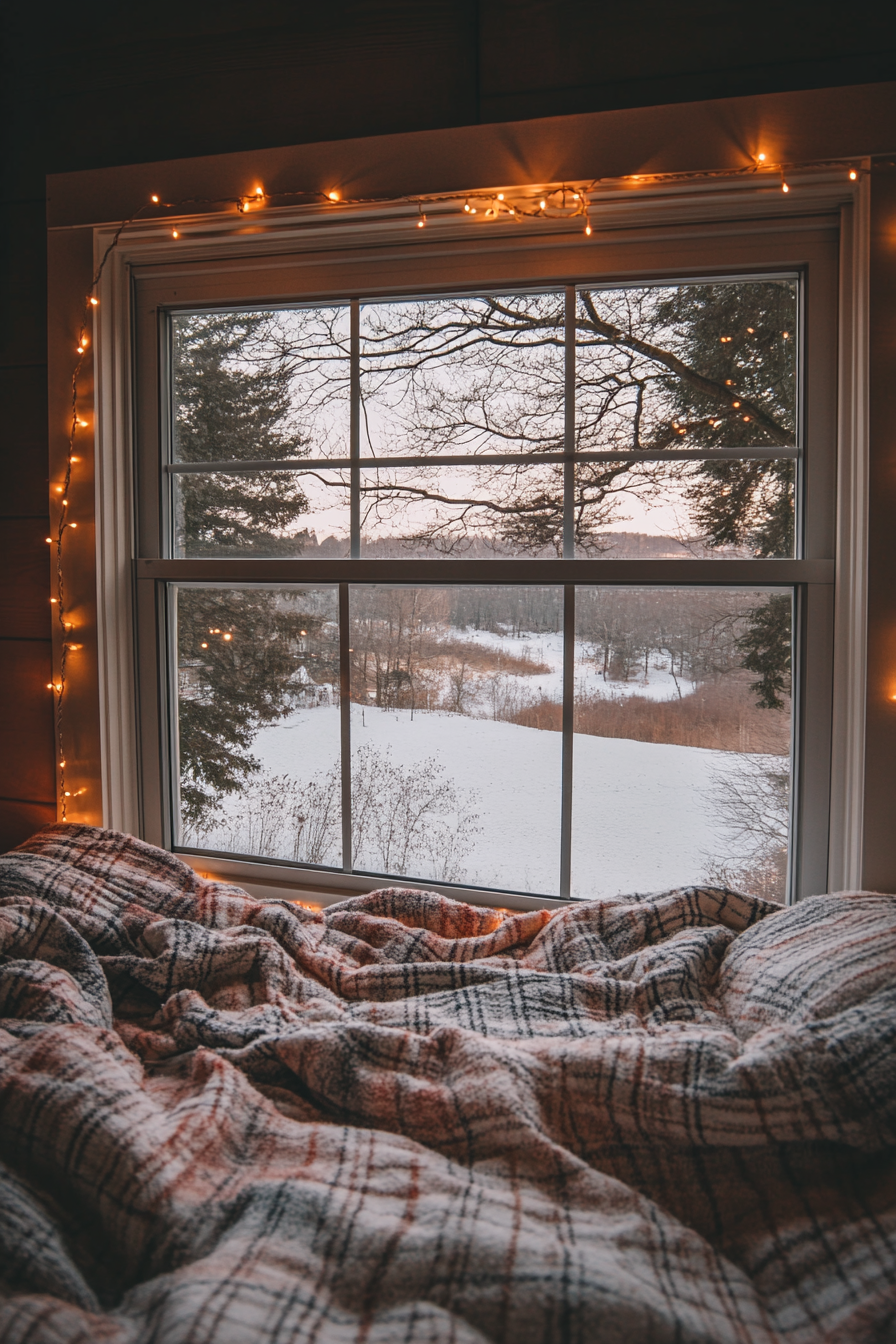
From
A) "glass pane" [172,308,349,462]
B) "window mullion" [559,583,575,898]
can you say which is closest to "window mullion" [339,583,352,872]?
"glass pane" [172,308,349,462]

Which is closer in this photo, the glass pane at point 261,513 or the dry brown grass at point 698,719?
the dry brown grass at point 698,719

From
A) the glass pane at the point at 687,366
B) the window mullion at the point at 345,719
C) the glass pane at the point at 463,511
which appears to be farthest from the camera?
the window mullion at the point at 345,719

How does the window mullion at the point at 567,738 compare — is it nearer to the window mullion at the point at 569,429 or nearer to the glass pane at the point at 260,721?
the window mullion at the point at 569,429

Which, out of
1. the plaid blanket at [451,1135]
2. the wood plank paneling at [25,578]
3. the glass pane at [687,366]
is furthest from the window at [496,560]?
the plaid blanket at [451,1135]

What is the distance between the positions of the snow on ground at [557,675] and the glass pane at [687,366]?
Answer: 0.41 meters

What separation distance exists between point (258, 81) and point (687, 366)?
3.44ft

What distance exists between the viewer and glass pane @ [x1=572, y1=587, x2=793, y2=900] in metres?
1.45

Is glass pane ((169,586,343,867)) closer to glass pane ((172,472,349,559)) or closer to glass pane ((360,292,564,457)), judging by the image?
glass pane ((172,472,349,559))

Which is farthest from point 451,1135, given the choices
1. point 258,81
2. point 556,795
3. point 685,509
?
point 258,81

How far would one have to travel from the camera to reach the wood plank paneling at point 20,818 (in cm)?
173

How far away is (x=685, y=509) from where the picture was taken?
147cm

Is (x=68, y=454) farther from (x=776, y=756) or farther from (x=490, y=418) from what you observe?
(x=776, y=756)

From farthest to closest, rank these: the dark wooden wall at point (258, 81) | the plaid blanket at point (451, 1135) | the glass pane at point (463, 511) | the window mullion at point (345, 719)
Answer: the window mullion at point (345, 719) → the glass pane at point (463, 511) → the dark wooden wall at point (258, 81) → the plaid blanket at point (451, 1135)

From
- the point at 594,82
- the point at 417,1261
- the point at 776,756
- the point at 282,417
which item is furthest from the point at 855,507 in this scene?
the point at 417,1261
